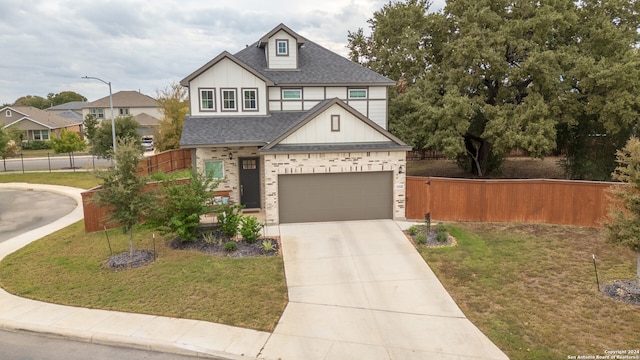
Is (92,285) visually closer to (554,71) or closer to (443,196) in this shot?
(443,196)

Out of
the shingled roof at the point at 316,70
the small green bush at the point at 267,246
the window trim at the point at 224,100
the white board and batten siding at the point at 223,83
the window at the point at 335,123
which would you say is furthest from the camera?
the shingled roof at the point at 316,70

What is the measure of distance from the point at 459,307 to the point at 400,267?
297 centimetres

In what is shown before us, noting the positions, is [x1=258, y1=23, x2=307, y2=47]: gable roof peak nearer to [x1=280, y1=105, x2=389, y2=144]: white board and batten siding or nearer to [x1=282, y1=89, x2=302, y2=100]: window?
[x1=282, y1=89, x2=302, y2=100]: window

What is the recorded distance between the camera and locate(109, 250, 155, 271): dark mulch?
14027mm

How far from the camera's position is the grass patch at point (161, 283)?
35.9 ft

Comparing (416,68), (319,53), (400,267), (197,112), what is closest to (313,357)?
(400,267)

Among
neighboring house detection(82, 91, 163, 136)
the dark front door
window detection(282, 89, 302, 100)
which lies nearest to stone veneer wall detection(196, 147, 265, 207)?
the dark front door

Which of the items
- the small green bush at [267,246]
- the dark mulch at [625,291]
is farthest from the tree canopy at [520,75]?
the small green bush at [267,246]

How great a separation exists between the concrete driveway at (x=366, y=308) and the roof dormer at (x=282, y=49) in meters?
11.1

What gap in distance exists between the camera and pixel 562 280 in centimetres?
1240

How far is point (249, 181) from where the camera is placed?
69.2 feet

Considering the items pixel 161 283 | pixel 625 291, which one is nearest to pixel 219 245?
pixel 161 283

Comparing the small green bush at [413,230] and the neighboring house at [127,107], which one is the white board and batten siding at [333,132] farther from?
the neighboring house at [127,107]

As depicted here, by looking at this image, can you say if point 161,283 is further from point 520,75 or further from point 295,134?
point 520,75
